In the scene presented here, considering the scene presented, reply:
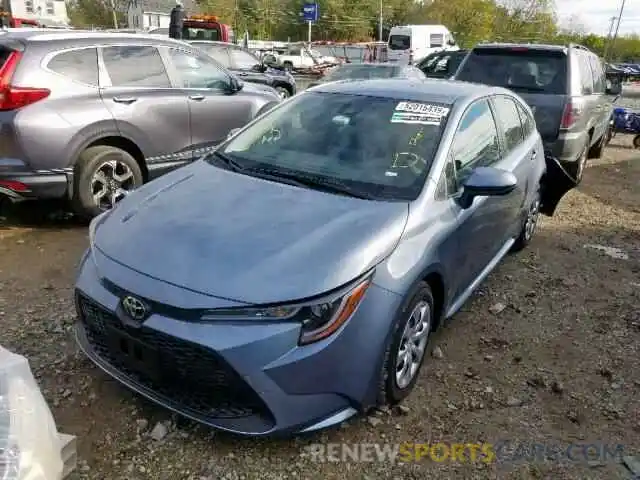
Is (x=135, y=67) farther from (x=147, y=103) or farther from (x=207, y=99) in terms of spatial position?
(x=207, y=99)

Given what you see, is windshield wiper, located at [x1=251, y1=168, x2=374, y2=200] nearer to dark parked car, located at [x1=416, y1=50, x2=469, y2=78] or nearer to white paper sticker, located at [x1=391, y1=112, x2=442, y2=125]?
white paper sticker, located at [x1=391, y1=112, x2=442, y2=125]

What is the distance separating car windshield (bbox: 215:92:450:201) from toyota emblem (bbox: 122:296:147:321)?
122 cm

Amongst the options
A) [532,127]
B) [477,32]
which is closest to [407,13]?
[477,32]

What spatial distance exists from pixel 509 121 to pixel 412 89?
42.4 inches

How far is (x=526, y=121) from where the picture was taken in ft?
16.2

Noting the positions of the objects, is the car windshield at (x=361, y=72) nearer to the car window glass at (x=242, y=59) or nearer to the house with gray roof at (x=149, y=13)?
the car window glass at (x=242, y=59)

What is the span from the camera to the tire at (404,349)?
265 cm

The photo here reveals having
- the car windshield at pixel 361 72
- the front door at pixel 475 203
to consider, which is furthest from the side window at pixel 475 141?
the car windshield at pixel 361 72

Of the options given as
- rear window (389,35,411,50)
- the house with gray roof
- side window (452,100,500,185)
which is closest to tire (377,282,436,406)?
side window (452,100,500,185)

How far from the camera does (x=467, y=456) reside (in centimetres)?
271

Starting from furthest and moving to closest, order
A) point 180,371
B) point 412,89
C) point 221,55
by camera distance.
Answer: point 221,55 < point 412,89 < point 180,371

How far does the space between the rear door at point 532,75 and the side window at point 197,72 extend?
10.7ft

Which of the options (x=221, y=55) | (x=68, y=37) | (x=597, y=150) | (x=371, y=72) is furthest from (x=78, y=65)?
(x=597, y=150)

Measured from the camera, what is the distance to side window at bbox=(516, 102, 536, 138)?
4.81m
